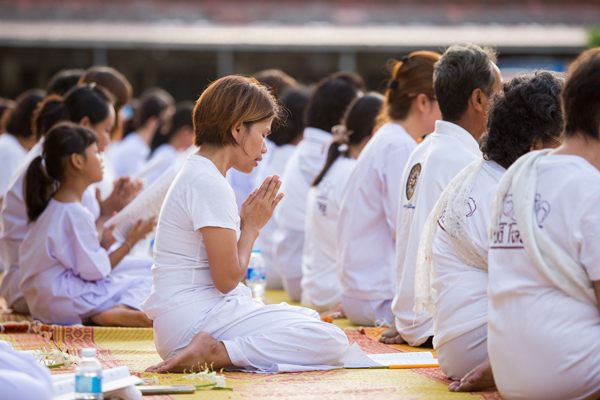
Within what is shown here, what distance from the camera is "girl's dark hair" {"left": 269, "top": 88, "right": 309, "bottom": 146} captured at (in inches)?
222

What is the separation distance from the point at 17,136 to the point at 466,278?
4.83m

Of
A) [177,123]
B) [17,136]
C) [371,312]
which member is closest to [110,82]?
[17,136]

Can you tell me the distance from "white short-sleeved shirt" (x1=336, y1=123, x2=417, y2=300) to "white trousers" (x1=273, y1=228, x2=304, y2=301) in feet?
3.88

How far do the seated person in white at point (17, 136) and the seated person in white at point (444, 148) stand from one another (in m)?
3.78

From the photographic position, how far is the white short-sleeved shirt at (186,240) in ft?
8.27

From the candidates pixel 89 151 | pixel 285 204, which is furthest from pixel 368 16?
pixel 89 151

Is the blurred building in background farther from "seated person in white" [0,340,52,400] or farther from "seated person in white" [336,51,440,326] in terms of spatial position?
"seated person in white" [0,340,52,400]

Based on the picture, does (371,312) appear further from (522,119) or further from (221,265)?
(522,119)

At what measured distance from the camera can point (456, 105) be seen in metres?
2.96

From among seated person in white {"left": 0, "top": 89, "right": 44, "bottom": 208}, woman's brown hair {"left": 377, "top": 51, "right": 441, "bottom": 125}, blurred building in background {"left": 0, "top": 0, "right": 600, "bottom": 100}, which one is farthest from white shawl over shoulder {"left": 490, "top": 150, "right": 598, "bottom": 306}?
blurred building in background {"left": 0, "top": 0, "right": 600, "bottom": 100}

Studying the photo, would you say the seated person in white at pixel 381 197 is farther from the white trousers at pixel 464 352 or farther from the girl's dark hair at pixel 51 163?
the girl's dark hair at pixel 51 163

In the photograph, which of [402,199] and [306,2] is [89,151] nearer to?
[402,199]

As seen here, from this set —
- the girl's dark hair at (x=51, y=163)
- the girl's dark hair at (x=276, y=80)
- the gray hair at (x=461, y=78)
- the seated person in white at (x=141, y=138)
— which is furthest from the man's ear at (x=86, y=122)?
the seated person in white at (x=141, y=138)

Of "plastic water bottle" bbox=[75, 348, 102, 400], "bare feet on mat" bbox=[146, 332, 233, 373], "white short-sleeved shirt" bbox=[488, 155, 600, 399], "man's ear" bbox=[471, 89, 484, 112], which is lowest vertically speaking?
"bare feet on mat" bbox=[146, 332, 233, 373]
